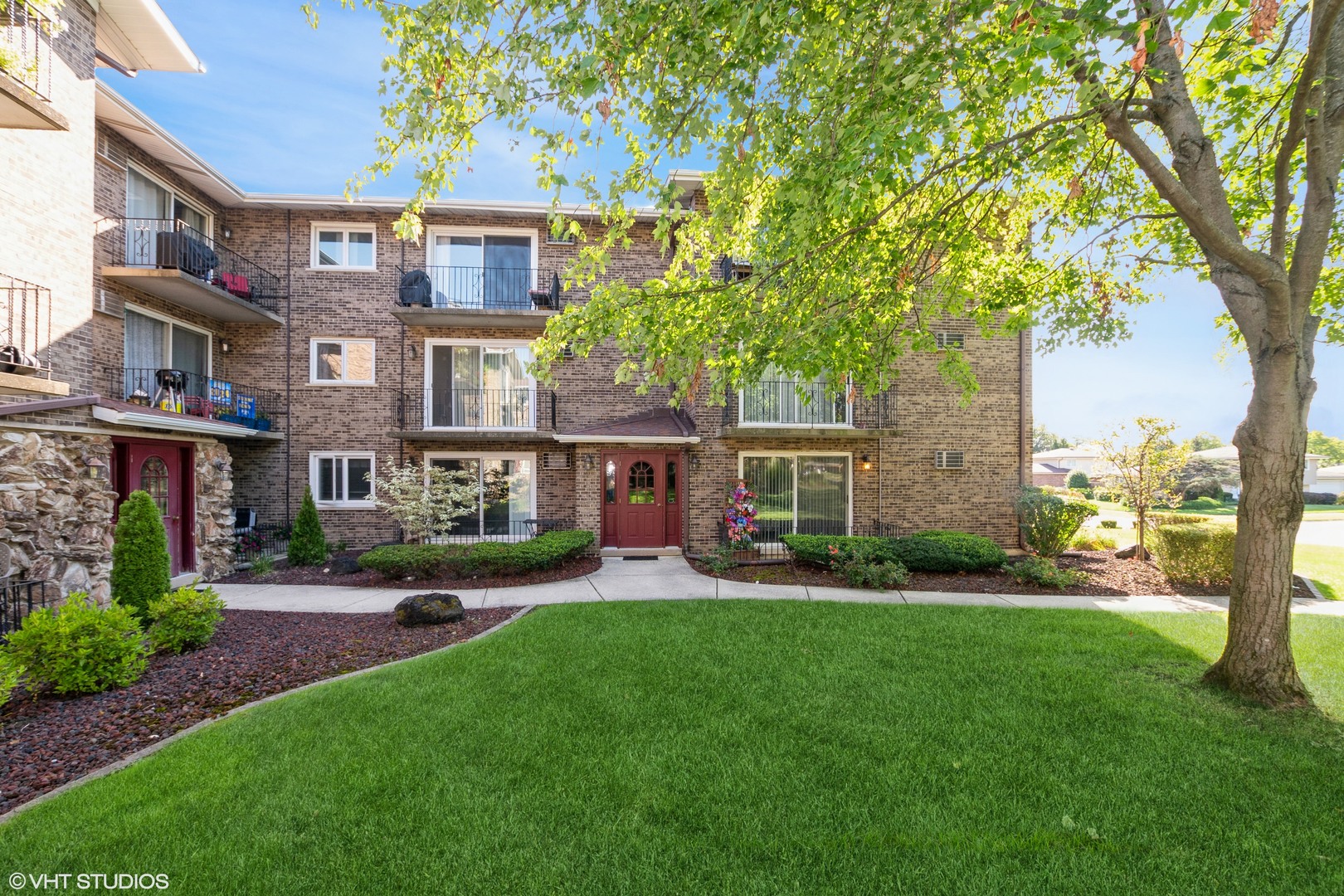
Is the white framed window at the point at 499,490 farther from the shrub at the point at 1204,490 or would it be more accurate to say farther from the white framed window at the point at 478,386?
the shrub at the point at 1204,490

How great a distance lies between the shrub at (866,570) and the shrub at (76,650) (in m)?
9.14

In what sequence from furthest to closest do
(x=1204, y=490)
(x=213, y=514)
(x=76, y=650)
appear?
(x=1204, y=490)
(x=213, y=514)
(x=76, y=650)

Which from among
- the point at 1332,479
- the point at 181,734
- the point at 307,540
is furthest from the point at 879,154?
the point at 1332,479

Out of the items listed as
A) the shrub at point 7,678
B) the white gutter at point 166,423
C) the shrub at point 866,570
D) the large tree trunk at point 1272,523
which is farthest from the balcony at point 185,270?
the large tree trunk at point 1272,523

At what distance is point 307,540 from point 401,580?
297 cm

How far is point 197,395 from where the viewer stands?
36.6 feet

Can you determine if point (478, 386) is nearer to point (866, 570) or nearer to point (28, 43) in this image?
point (28, 43)

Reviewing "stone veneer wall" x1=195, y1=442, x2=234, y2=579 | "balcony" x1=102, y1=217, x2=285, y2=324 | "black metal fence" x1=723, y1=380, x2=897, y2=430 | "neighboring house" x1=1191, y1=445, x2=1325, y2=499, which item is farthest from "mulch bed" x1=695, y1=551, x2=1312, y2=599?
"neighboring house" x1=1191, y1=445, x2=1325, y2=499

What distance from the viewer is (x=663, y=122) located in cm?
407

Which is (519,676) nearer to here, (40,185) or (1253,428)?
(1253,428)

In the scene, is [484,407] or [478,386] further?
[478,386]

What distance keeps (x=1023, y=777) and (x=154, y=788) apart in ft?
17.6

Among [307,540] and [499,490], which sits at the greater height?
[499,490]

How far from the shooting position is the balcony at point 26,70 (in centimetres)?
535
